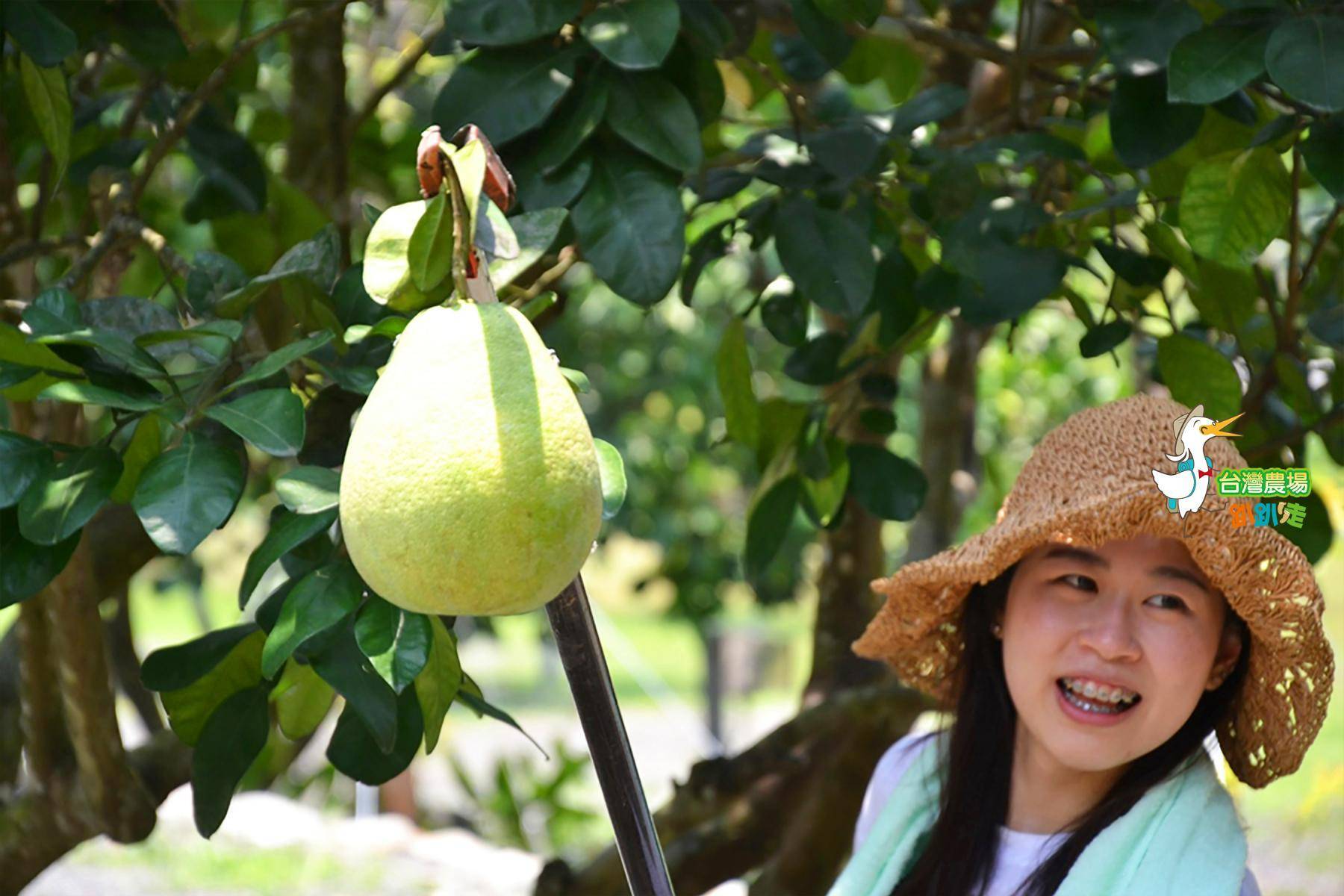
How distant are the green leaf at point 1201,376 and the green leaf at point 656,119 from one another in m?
0.49

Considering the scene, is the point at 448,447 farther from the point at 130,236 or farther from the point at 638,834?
the point at 130,236

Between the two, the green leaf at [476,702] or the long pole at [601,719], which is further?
the green leaf at [476,702]

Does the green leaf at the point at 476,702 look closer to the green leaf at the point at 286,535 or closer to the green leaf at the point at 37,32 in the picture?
the green leaf at the point at 286,535

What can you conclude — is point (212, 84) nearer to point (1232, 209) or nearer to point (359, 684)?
point (359, 684)

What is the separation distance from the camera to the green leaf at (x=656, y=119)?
0.94 m

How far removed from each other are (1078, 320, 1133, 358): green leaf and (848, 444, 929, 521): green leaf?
7.1 inches

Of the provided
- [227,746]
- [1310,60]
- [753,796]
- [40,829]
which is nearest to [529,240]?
[227,746]

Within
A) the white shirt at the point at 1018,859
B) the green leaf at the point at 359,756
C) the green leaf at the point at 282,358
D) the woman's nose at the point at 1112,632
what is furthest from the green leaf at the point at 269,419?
the white shirt at the point at 1018,859

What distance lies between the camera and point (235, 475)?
0.72 meters

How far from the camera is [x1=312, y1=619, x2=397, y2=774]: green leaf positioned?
0.75 m

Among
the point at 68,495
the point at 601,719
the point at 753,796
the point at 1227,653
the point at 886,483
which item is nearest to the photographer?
the point at 601,719

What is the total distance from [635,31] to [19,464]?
435mm

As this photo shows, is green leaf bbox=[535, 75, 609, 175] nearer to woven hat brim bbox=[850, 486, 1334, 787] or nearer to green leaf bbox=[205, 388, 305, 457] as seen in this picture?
green leaf bbox=[205, 388, 305, 457]

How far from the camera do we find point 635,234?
927 mm
